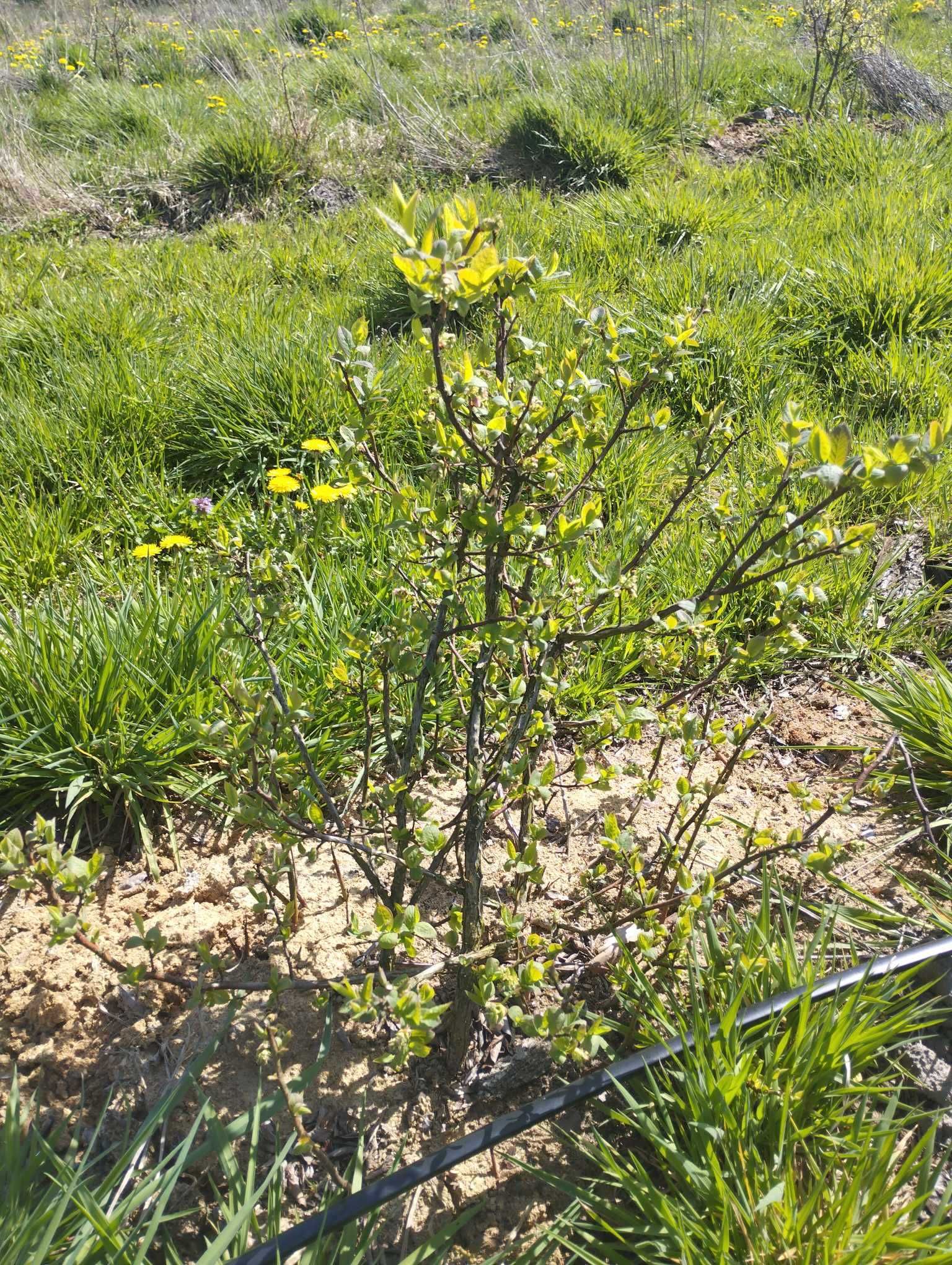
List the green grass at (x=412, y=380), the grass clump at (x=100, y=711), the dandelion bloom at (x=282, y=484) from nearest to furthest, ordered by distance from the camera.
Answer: the green grass at (x=412, y=380) < the grass clump at (x=100, y=711) < the dandelion bloom at (x=282, y=484)

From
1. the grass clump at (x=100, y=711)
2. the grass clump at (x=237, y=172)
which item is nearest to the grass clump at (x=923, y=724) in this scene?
the grass clump at (x=100, y=711)

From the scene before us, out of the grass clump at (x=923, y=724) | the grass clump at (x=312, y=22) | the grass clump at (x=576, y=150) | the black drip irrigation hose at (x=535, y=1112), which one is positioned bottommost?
the grass clump at (x=923, y=724)

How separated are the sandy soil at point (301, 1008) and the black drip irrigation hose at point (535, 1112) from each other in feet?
0.56

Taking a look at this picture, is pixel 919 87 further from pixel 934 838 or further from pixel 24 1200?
pixel 24 1200

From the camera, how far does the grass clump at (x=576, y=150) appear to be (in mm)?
5590

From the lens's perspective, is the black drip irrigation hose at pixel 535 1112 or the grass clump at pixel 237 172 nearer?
the black drip irrigation hose at pixel 535 1112

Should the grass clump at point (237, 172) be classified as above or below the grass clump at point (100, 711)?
above

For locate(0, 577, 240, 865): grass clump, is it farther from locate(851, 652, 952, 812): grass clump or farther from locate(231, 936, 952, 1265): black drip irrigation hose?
locate(851, 652, 952, 812): grass clump

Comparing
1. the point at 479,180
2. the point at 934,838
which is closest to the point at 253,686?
the point at 934,838

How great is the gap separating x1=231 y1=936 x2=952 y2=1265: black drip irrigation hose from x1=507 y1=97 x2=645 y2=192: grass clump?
533 cm

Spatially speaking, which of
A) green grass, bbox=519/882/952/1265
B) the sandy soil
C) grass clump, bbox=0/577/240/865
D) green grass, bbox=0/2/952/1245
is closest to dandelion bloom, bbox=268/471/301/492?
green grass, bbox=0/2/952/1245

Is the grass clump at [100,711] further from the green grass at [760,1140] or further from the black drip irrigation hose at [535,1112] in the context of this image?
the green grass at [760,1140]

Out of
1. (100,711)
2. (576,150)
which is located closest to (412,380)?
(100,711)

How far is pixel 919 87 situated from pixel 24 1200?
8934 millimetres
